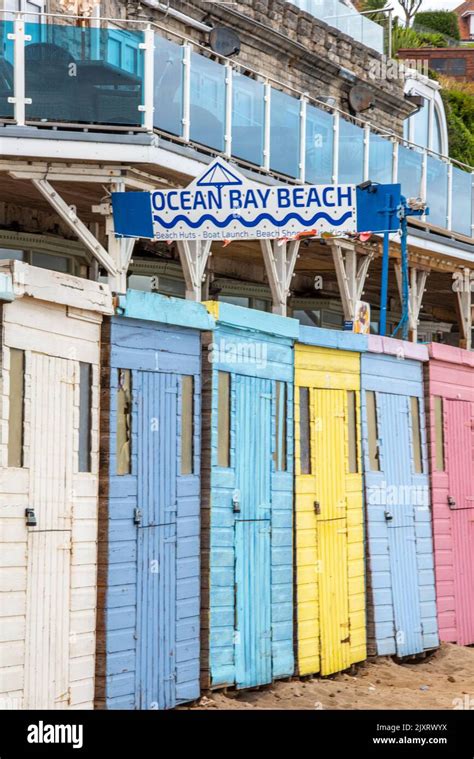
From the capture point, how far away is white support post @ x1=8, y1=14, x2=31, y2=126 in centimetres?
1409

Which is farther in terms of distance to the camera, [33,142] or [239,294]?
[239,294]

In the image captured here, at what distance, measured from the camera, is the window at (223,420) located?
632 inches

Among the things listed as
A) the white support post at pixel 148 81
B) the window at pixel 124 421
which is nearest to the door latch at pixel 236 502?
the window at pixel 124 421

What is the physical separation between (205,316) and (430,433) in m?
5.91

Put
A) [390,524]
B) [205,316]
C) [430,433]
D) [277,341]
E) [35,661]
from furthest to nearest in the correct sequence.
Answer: [430,433]
[390,524]
[277,341]
[205,316]
[35,661]

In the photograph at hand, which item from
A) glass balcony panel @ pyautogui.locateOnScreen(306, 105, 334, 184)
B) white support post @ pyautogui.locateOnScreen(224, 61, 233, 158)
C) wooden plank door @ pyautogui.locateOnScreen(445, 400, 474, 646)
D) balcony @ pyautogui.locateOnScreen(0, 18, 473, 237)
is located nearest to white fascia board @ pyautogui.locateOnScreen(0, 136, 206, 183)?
balcony @ pyautogui.locateOnScreen(0, 18, 473, 237)

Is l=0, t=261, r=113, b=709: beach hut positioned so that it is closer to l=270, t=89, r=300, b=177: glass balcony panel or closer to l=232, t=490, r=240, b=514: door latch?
l=232, t=490, r=240, b=514: door latch

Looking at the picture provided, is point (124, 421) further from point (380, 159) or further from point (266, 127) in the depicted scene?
point (380, 159)

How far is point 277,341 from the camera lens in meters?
17.2

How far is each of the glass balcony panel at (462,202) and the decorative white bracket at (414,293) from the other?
2.73 feet

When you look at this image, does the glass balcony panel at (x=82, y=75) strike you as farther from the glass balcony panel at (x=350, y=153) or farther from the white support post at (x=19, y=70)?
the glass balcony panel at (x=350, y=153)

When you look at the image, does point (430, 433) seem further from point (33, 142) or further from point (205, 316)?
point (33, 142)

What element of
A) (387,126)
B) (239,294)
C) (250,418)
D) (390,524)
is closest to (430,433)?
(390,524)

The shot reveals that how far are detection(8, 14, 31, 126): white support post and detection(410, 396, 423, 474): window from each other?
26.5 ft
